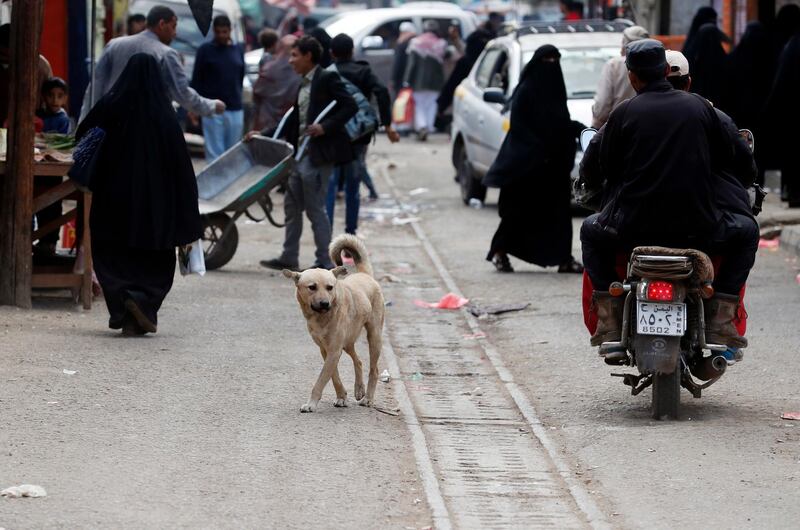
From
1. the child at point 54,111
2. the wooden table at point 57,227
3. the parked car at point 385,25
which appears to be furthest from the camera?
the parked car at point 385,25

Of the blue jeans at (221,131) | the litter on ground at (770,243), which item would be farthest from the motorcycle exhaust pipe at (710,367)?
the blue jeans at (221,131)

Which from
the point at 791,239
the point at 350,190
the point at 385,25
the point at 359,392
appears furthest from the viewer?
the point at 385,25

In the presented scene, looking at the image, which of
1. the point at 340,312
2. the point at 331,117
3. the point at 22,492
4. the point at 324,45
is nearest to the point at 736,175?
the point at 340,312

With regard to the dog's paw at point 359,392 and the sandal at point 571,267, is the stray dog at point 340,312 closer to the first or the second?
the dog's paw at point 359,392

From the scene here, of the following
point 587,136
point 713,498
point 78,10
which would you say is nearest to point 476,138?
point 78,10

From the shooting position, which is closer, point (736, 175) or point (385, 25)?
point (736, 175)

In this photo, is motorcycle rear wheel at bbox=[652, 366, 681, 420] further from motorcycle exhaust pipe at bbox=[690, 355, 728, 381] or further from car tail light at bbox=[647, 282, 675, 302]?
car tail light at bbox=[647, 282, 675, 302]

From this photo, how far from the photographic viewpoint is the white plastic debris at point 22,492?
18.8ft

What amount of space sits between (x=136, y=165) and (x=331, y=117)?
312cm

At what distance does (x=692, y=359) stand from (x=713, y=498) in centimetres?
149

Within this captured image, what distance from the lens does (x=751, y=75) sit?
16531mm

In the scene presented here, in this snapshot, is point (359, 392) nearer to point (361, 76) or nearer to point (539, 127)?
point (539, 127)

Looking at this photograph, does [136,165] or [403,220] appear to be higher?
[136,165]

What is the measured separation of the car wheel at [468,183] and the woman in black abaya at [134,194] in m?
8.47
